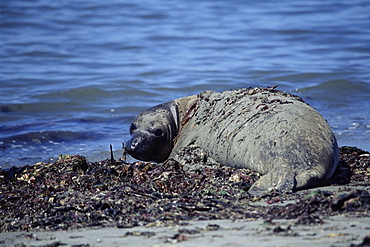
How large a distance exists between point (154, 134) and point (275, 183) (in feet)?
7.67

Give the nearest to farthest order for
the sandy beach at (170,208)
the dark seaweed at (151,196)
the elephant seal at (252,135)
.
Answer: the sandy beach at (170,208)
the dark seaweed at (151,196)
the elephant seal at (252,135)

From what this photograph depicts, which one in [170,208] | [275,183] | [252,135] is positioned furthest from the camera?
[252,135]

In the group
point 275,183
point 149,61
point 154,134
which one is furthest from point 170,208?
point 149,61

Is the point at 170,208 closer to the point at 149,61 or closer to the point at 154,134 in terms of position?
the point at 154,134

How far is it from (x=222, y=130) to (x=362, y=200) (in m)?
2.13

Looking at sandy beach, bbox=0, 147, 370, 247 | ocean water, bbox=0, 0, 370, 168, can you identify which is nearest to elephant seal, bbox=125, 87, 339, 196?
sandy beach, bbox=0, 147, 370, 247

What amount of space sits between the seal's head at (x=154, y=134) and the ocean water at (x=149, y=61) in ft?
4.82

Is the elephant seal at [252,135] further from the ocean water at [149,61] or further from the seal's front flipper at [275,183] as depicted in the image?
the ocean water at [149,61]

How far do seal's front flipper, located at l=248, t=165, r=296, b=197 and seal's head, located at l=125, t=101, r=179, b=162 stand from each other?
7.12 feet

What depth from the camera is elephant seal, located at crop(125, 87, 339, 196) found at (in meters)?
4.64

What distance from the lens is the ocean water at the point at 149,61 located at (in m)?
9.80

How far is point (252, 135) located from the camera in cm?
520

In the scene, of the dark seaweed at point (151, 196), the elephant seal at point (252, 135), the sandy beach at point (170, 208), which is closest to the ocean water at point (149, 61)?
the elephant seal at point (252, 135)

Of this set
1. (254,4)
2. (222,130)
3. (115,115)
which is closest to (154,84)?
(115,115)
